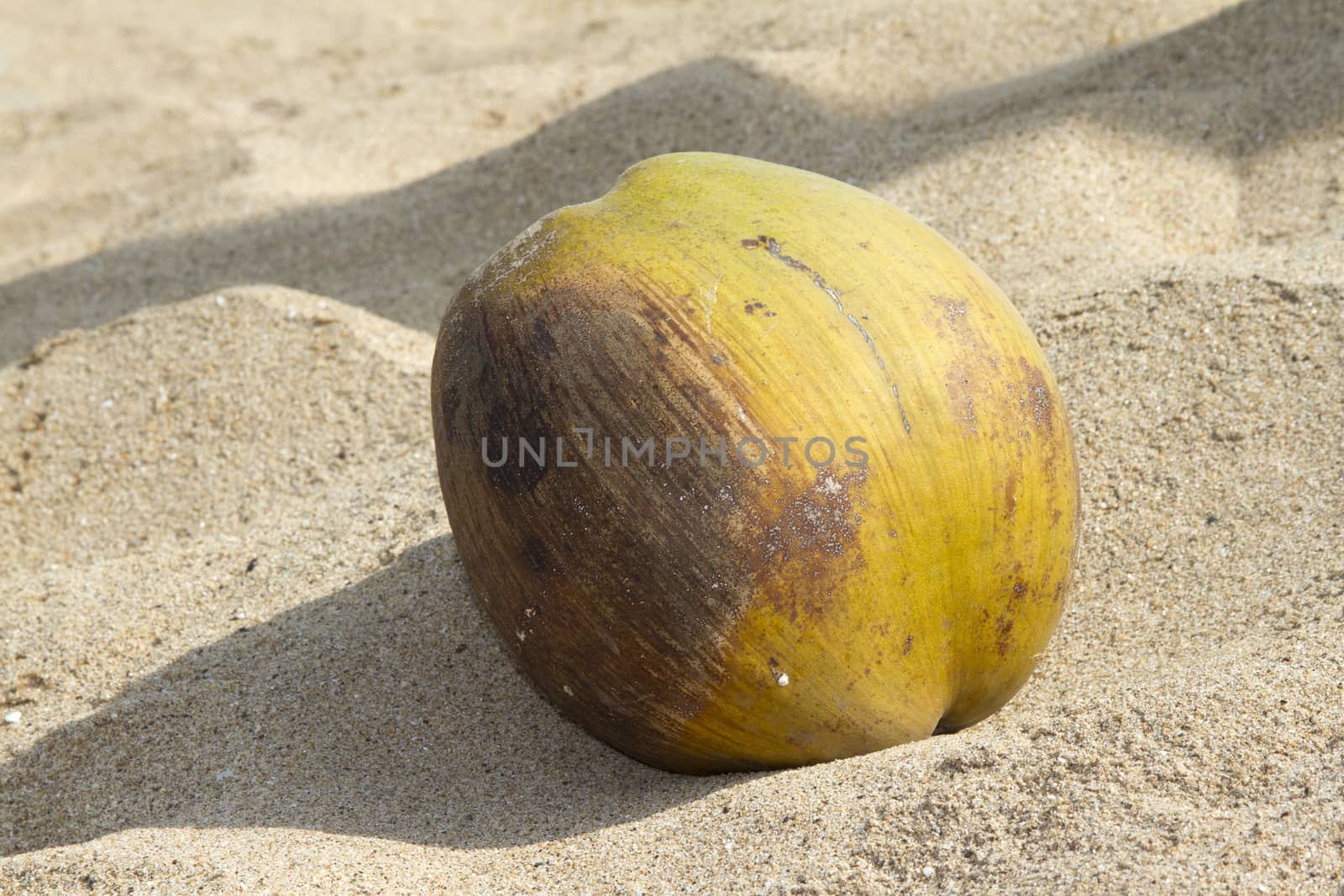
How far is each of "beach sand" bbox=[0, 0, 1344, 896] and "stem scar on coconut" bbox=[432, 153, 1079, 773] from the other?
17cm

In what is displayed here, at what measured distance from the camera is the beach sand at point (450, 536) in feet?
5.80

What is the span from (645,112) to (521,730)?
106 inches

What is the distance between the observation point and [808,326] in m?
1.75

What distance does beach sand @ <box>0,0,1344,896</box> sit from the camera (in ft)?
5.80

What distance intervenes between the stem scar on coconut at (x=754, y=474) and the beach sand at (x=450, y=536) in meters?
0.17

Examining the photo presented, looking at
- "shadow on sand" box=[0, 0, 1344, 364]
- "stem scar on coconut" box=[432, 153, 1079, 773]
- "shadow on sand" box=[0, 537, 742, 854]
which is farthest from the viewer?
"shadow on sand" box=[0, 0, 1344, 364]

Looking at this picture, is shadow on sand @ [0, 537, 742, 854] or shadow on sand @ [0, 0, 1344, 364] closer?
→ shadow on sand @ [0, 537, 742, 854]

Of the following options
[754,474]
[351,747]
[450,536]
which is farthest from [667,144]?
[754,474]

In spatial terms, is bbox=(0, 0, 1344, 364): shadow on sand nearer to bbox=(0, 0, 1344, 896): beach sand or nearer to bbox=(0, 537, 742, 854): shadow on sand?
bbox=(0, 0, 1344, 896): beach sand

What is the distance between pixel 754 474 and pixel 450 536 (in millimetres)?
1102

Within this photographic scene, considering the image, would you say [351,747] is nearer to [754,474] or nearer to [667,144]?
[754,474]

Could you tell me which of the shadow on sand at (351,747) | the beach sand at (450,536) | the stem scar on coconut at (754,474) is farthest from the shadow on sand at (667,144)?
the stem scar on coconut at (754,474)

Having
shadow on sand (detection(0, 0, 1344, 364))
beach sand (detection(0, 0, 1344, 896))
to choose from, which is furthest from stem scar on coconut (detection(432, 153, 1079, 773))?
shadow on sand (detection(0, 0, 1344, 364))

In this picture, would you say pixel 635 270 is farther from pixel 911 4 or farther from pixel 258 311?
pixel 911 4
